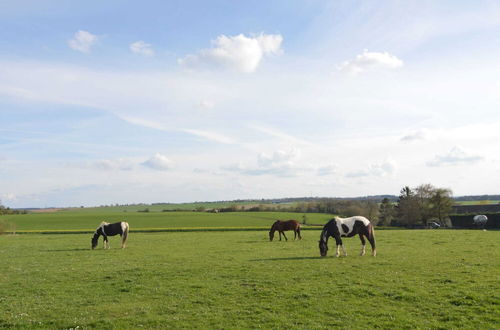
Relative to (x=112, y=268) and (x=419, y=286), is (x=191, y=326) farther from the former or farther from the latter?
(x=112, y=268)

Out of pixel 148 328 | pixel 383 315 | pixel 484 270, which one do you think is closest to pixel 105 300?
pixel 148 328

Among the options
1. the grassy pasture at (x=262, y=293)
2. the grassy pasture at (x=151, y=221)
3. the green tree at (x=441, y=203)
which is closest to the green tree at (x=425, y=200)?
the green tree at (x=441, y=203)

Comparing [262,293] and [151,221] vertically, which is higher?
[262,293]

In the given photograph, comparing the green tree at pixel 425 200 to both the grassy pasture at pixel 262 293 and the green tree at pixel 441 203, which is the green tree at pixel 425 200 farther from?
the grassy pasture at pixel 262 293

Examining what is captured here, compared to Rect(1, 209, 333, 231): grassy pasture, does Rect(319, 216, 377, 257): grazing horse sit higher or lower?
higher

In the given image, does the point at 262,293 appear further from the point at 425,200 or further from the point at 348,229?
the point at 425,200

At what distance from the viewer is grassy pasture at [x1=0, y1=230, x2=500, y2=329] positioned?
984cm

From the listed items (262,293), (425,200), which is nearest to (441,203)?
(425,200)

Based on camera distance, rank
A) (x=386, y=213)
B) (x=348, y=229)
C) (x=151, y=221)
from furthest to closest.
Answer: (x=386, y=213)
(x=151, y=221)
(x=348, y=229)

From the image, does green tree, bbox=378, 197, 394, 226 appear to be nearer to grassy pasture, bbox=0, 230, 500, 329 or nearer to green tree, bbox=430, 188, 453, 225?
green tree, bbox=430, 188, 453, 225

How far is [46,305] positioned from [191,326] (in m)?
5.41


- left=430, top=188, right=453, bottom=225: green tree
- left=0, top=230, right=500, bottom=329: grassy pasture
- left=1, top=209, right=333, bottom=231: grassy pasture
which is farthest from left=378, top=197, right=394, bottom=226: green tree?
left=0, top=230, right=500, bottom=329: grassy pasture

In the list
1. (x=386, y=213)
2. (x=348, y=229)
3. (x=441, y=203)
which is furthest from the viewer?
(x=386, y=213)

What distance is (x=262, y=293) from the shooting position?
1241 centimetres
